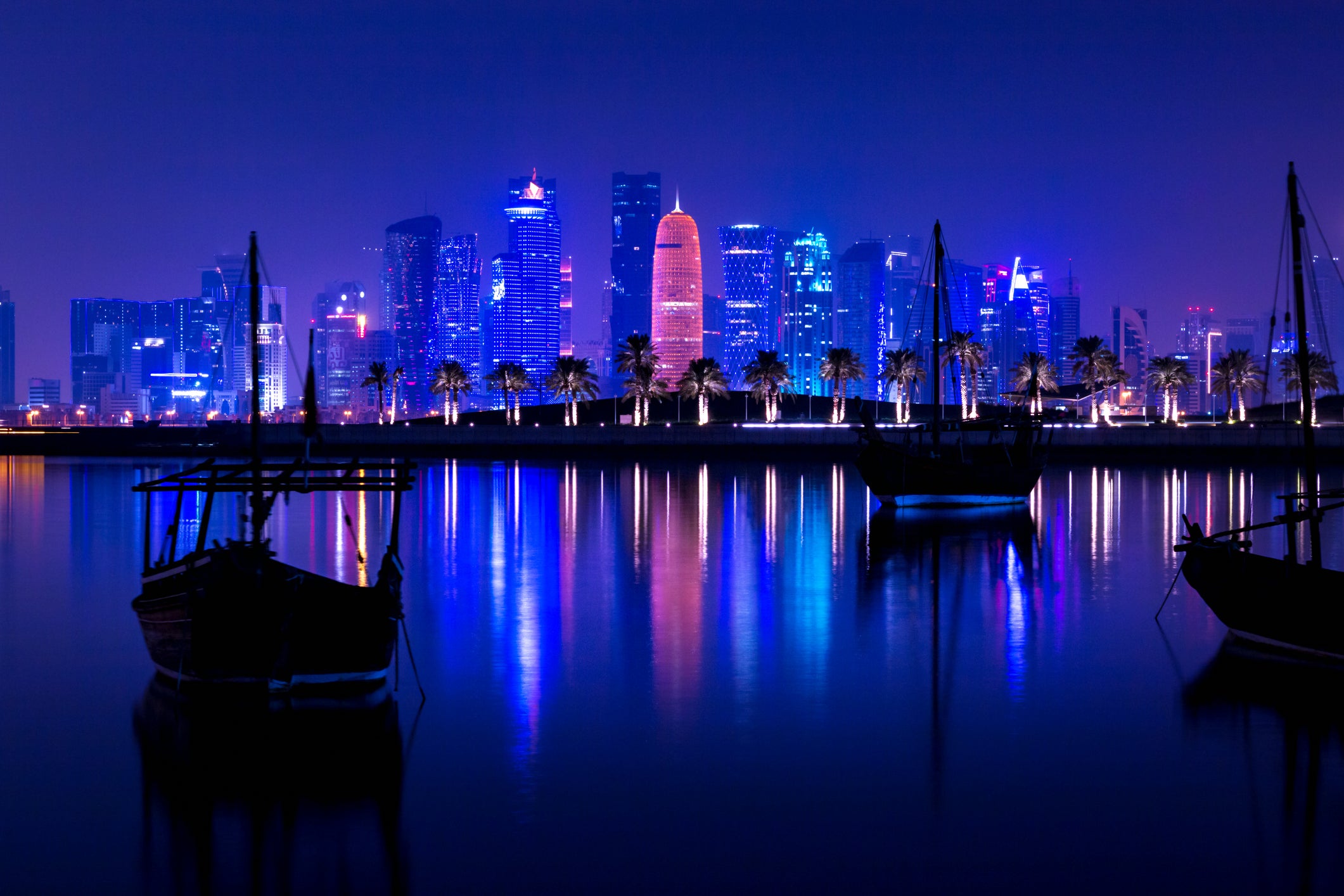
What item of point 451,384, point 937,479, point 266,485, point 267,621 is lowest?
point 267,621

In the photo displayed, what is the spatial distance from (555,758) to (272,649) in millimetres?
4139

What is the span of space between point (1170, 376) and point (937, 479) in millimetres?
73711

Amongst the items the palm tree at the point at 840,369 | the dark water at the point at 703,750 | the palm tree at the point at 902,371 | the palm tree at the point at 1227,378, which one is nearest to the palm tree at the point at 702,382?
the palm tree at the point at 840,369

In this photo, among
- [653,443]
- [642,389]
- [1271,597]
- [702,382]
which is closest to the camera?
[1271,597]

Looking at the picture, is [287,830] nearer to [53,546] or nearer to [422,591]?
[422,591]

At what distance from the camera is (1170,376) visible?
373 ft

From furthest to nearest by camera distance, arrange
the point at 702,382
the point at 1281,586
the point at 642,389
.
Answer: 1. the point at 702,382
2. the point at 642,389
3. the point at 1281,586

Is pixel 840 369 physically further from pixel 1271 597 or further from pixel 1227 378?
pixel 1271 597

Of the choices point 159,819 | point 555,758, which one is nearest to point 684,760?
point 555,758

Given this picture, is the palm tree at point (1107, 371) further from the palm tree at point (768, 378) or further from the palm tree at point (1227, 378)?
the palm tree at point (768, 378)

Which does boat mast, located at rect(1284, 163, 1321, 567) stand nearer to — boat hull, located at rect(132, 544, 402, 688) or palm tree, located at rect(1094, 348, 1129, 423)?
boat hull, located at rect(132, 544, 402, 688)

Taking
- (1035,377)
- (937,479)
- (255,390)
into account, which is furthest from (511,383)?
(255,390)

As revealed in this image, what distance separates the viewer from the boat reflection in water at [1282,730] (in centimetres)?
1161

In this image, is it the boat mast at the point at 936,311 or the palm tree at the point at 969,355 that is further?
the palm tree at the point at 969,355
